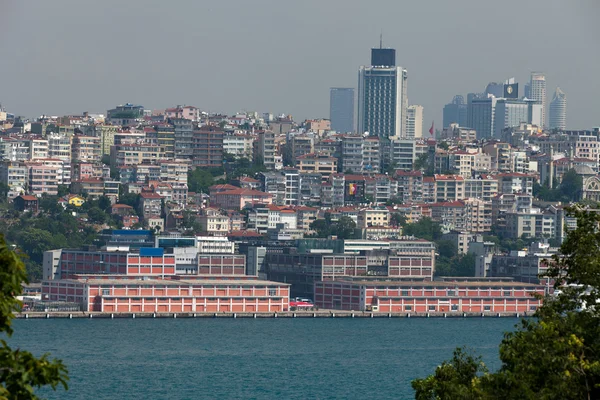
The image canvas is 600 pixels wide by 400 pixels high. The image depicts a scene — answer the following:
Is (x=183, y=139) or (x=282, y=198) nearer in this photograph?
(x=282, y=198)

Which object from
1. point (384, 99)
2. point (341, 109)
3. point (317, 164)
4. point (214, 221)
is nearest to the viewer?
point (214, 221)

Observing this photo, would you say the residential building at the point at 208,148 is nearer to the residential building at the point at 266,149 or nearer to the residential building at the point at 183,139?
the residential building at the point at 183,139

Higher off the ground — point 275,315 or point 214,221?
point 214,221

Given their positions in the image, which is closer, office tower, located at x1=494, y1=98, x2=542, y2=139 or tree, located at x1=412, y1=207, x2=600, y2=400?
tree, located at x1=412, y1=207, x2=600, y2=400

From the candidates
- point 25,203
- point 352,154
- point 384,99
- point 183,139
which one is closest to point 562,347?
point 25,203

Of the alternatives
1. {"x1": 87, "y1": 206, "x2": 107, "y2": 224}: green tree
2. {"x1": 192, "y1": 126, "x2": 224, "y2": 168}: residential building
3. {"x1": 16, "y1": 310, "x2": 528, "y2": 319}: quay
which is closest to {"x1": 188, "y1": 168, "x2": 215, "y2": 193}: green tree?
{"x1": 192, "y1": 126, "x2": 224, "y2": 168}: residential building

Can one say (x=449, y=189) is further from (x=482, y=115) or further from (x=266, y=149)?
(x=482, y=115)

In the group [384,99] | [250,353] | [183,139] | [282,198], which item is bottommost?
[250,353]

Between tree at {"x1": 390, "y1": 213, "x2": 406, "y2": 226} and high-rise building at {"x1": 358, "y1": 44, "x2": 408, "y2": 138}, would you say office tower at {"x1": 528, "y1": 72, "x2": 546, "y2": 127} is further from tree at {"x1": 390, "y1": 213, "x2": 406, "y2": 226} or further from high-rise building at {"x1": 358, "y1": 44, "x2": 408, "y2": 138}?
tree at {"x1": 390, "y1": 213, "x2": 406, "y2": 226}
